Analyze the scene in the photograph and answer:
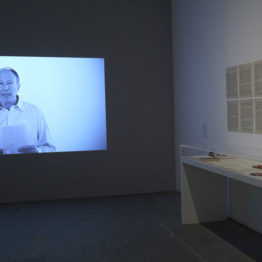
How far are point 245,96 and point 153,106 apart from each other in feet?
6.92

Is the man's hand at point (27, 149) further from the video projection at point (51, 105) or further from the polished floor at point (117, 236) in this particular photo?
the polished floor at point (117, 236)

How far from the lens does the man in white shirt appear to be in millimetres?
4949

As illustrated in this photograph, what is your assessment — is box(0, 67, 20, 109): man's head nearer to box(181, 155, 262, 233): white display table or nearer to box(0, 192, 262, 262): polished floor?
box(0, 192, 262, 262): polished floor

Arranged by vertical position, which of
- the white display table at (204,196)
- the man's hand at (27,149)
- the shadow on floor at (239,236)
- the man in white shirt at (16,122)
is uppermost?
the man in white shirt at (16,122)

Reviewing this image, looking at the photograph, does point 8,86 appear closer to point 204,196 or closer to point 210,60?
point 210,60

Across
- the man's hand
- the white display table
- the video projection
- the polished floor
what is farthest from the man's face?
the white display table

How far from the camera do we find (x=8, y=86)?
496 cm

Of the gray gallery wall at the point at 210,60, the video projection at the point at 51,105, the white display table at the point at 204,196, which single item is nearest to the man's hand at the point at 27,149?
the video projection at the point at 51,105

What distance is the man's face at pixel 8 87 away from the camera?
4.95m

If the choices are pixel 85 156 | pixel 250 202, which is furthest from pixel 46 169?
pixel 250 202

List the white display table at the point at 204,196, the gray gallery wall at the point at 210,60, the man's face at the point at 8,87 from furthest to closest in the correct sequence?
the man's face at the point at 8,87
the white display table at the point at 204,196
the gray gallery wall at the point at 210,60

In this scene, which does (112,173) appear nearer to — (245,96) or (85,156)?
(85,156)

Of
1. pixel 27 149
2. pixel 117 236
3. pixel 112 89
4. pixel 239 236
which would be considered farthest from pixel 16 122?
pixel 239 236

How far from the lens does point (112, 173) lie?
5348mm
